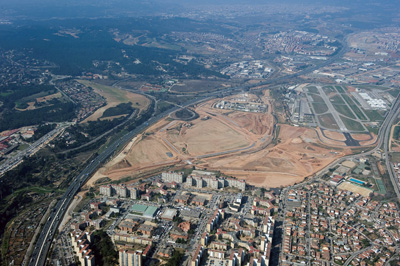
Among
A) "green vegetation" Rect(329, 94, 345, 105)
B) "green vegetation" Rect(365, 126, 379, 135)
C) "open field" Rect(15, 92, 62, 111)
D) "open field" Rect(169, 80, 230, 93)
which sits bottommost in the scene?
"open field" Rect(15, 92, 62, 111)

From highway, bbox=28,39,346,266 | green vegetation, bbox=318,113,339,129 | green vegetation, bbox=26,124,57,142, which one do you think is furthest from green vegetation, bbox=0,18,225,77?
green vegetation, bbox=26,124,57,142

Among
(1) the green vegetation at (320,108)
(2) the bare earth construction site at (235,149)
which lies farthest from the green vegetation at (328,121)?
(2) the bare earth construction site at (235,149)

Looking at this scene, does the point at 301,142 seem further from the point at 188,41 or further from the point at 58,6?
the point at 58,6

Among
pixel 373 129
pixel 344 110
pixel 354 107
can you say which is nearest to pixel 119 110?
pixel 344 110

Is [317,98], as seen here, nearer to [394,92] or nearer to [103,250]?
[394,92]

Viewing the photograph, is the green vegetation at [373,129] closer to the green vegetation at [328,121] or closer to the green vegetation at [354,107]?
the green vegetation at [354,107]

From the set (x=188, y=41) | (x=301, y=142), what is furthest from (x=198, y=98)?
(x=188, y=41)

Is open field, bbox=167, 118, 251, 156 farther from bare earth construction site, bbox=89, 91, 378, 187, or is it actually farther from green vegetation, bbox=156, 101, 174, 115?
green vegetation, bbox=156, 101, 174, 115
